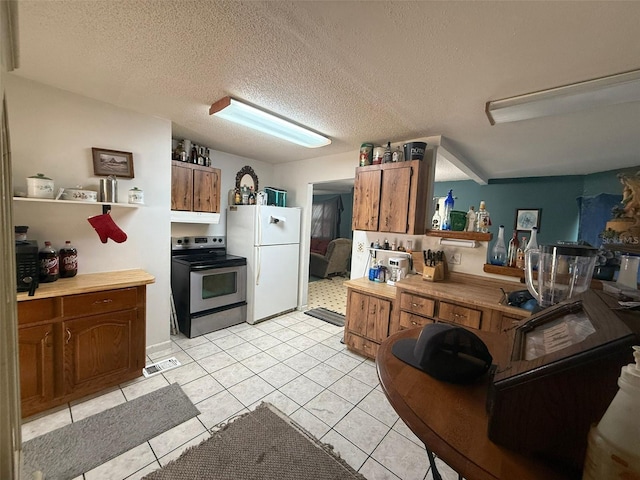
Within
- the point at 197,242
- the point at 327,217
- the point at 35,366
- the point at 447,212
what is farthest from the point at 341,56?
the point at 327,217

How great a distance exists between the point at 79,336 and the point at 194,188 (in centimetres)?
181

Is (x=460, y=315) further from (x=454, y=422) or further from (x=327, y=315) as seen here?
(x=327, y=315)

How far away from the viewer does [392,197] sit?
8.68 feet

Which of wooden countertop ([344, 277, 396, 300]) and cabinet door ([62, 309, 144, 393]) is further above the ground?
wooden countertop ([344, 277, 396, 300])

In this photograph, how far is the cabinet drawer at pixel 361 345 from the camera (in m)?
2.65

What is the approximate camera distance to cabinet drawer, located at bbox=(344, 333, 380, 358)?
8.69 ft

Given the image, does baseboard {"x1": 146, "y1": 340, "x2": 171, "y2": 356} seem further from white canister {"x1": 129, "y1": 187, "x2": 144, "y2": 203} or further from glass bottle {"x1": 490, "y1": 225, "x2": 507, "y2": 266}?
glass bottle {"x1": 490, "y1": 225, "x2": 507, "y2": 266}

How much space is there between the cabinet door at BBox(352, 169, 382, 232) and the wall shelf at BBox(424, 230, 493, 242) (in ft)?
1.88

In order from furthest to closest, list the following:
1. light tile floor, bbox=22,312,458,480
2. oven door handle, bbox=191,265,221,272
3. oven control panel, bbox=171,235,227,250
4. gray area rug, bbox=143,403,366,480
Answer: oven control panel, bbox=171,235,227,250 < oven door handle, bbox=191,265,221,272 < light tile floor, bbox=22,312,458,480 < gray area rug, bbox=143,403,366,480

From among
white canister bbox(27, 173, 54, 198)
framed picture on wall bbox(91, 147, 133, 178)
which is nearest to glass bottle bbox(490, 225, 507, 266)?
framed picture on wall bbox(91, 147, 133, 178)

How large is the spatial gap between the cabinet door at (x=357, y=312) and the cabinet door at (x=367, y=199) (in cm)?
74

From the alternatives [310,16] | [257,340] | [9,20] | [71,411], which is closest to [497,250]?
[310,16]

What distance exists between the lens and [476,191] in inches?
220


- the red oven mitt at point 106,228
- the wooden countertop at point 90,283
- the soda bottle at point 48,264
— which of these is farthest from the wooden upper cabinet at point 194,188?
the soda bottle at point 48,264
